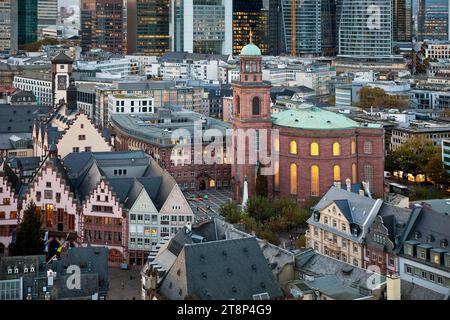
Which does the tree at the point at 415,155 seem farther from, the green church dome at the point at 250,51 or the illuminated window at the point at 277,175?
the green church dome at the point at 250,51

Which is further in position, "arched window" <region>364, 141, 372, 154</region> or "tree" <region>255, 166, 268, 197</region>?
"arched window" <region>364, 141, 372, 154</region>

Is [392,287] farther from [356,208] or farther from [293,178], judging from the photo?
[293,178]

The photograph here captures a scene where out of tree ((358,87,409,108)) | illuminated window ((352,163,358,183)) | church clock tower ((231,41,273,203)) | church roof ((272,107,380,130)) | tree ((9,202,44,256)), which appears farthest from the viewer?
tree ((358,87,409,108))

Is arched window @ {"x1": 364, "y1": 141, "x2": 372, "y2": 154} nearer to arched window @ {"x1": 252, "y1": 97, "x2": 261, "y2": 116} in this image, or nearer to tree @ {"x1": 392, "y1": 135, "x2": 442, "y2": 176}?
arched window @ {"x1": 252, "y1": 97, "x2": 261, "y2": 116}

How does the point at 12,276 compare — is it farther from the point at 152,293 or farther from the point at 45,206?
the point at 45,206

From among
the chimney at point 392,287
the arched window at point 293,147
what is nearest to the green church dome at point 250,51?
the arched window at point 293,147

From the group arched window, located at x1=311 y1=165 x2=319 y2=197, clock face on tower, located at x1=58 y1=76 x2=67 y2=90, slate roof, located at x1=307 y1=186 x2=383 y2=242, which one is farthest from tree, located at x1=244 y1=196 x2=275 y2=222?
clock face on tower, located at x1=58 y1=76 x2=67 y2=90
